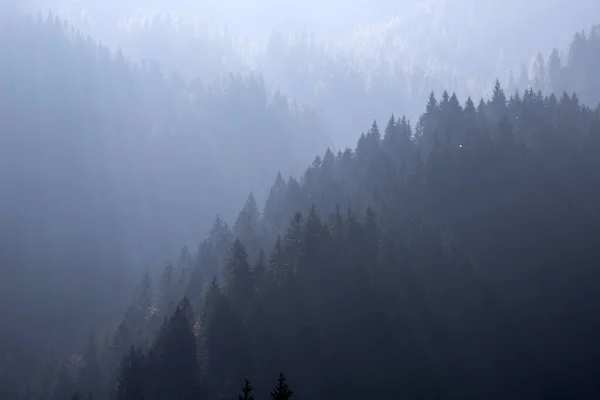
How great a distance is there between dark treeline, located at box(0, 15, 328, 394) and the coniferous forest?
742mm

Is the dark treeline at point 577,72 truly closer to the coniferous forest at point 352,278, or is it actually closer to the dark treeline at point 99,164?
the coniferous forest at point 352,278

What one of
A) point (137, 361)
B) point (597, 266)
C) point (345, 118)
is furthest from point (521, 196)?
point (345, 118)

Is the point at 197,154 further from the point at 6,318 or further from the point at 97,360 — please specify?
the point at 97,360

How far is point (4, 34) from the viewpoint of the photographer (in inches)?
7165

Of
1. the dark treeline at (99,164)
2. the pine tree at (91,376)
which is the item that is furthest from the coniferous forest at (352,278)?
the dark treeline at (99,164)

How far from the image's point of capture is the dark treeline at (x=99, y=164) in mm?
107688

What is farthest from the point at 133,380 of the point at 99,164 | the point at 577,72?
the point at 577,72

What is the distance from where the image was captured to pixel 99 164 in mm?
145500

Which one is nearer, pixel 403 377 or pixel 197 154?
pixel 403 377

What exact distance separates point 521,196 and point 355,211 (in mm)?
23286

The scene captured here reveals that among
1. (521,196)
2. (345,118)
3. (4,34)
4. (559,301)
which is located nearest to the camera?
(559,301)

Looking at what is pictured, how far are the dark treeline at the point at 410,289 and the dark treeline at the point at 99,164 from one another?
94.9 feet

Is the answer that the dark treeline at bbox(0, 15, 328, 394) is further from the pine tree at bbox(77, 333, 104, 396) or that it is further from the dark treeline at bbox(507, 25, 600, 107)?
the dark treeline at bbox(507, 25, 600, 107)

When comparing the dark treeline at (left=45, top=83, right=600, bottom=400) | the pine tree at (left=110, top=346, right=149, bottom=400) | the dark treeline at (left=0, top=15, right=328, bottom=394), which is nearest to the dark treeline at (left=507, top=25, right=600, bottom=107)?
the dark treeline at (left=45, top=83, right=600, bottom=400)
